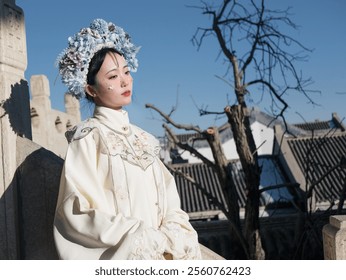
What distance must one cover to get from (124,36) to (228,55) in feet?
10.3

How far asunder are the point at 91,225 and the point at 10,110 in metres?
0.88

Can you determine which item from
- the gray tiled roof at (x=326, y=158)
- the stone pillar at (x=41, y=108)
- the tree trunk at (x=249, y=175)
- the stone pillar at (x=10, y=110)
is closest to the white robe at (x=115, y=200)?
the stone pillar at (x=10, y=110)

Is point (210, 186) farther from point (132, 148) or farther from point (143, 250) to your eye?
point (143, 250)

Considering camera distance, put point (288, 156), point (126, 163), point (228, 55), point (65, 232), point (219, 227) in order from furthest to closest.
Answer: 1. point (288, 156)
2. point (219, 227)
3. point (228, 55)
4. point (126, 163)
5. point (65, 232)

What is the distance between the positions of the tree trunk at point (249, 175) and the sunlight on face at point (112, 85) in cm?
268

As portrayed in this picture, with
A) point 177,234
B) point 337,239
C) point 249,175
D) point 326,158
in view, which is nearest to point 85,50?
point 177,234

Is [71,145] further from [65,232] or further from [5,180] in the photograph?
[5,180]

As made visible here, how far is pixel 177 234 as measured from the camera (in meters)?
2.18

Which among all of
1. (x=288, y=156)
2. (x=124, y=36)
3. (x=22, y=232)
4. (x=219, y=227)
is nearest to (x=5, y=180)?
(x=22, y=232)

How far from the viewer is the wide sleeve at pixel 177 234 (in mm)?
2139

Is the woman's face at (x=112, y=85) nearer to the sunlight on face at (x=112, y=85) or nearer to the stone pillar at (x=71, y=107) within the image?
the sunlight on face at (x=112, y=85)

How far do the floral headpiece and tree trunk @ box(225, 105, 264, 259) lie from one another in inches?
100
